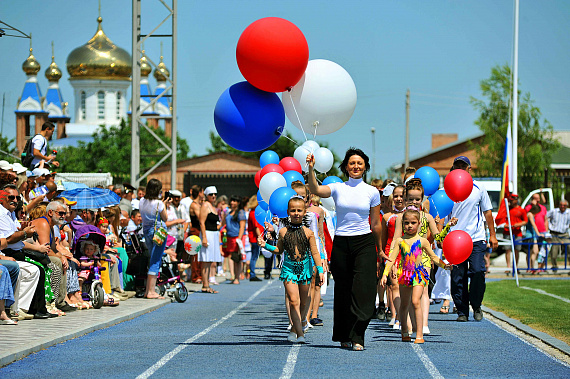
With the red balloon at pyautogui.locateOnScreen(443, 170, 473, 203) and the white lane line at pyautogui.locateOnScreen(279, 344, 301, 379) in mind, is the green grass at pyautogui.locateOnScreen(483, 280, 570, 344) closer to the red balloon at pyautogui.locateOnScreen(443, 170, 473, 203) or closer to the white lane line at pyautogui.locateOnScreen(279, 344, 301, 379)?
the red balloon at pyautogui.locateOnScreen(443, 170, 473, 203)

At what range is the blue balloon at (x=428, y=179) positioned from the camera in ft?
45.9

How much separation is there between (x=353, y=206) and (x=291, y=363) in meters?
1.98

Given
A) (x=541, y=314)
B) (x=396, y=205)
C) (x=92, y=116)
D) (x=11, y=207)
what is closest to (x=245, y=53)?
(x=396, y=205)

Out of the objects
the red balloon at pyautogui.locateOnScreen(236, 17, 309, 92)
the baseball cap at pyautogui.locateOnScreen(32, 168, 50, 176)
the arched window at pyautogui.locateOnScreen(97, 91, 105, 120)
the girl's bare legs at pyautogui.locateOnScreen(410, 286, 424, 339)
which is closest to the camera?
the girl's bare legs at pyautogui.locateOnScreen(410, 286, 424, 339)

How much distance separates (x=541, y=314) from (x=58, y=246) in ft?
24.5

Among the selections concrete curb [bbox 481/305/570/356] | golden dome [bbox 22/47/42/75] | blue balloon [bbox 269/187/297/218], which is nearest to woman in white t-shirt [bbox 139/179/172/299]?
blue balloon [bbox 269/187/297/218]

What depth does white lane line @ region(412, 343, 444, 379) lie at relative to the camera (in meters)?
8.66

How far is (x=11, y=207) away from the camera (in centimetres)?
1295

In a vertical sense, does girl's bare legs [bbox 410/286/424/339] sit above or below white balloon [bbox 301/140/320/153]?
below

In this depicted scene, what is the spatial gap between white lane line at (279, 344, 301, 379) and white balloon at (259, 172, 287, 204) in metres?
3.17

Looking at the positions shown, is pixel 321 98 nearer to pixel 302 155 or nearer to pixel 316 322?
pixel 302 155

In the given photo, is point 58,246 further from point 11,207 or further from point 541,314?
point 541,314

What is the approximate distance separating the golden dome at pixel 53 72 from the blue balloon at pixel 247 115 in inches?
4006

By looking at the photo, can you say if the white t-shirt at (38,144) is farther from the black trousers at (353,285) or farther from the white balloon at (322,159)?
the black trousers at (353,285)
